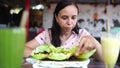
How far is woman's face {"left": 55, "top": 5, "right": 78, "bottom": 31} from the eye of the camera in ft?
5.03

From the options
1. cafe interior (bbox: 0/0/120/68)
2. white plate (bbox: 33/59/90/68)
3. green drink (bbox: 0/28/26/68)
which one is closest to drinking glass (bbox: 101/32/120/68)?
white plate (bbox: 33/59/90/68)

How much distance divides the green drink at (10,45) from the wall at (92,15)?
366cm

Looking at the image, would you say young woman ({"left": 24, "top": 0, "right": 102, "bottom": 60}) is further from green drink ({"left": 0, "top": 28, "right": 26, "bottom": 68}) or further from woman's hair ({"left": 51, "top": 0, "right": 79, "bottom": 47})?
green drink ({"left": 0, "top": 28, "right": 26, "bottom": 68})

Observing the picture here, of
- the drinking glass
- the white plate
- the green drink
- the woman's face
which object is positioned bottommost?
the white plate

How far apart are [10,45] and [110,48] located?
462 millimetres

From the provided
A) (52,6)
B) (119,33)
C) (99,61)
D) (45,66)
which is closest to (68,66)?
(45,66)

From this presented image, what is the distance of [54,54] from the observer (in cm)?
107

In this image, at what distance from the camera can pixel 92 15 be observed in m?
4.29

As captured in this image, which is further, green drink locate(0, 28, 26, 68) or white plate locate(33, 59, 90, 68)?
white plate locate(33, 59, 90, 68)

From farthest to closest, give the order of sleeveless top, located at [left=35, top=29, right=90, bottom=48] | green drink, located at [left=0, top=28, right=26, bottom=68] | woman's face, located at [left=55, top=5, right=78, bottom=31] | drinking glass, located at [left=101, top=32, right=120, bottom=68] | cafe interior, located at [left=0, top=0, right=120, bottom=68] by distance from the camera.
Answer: cafe interior, located at [left=0, top=0, right=120, bottom=68], sleeveless top, located at [left=35, top=29, right=90, bottom=48], woman's face, located at [left=55, top=5, right=78, bottom=31], drinking glass, located at [left=101, top=32, right=120, bottom=68], green drink, located at [left=0, top=28, right=26, bottom=68]

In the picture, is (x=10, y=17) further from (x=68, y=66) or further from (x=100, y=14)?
(x=68, y=66)

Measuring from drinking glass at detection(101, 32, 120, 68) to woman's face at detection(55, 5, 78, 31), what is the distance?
2.00ft

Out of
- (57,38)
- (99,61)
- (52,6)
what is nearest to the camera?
(99,61)

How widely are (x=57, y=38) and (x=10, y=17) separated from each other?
9.06ft
